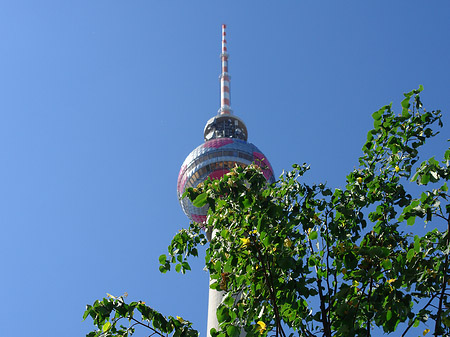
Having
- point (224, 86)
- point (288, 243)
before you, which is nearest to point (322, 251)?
point (288, 243)

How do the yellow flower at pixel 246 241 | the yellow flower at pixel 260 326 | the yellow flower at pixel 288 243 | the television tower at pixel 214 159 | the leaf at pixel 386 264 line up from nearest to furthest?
the yellow flower at pixel 260 326 → the leaf at pixel 386 264 → the yellow flower at pixel 246 241 → the yellow flower at pixel 288 243 → the television tower at pixel 214 159

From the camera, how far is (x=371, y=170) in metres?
7.14

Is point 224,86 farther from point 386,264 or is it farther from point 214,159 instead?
point 386,264

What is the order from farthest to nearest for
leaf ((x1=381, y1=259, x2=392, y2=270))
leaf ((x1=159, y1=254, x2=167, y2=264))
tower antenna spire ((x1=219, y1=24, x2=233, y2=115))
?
tower antenna spire ((x1=219, y1=24, x2=233, y2=115)) → leaf ((x1=159, y1=254, x2=167, y2=264)) → leaf ((x1=381, y1=259, x2=392, y2=270))

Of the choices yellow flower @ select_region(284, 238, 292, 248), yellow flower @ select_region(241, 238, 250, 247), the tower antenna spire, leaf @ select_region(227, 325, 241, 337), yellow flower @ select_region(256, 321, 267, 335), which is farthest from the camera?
the tower antenna spire

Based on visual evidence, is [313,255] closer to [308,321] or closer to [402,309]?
[308,321]

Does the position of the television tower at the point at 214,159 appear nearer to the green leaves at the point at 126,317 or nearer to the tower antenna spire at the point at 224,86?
the tower antenna spire at the point at 224,86

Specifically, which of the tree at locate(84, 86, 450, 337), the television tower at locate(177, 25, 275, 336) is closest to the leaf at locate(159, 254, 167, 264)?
the tree at locate(84, 86, 450, 337)

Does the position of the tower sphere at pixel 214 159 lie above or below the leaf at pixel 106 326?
above

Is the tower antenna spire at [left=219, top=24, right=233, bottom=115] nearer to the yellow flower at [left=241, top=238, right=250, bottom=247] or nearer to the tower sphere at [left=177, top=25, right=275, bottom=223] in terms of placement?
the tower sphere at [left=177, top=25, right=275, bottom=223]

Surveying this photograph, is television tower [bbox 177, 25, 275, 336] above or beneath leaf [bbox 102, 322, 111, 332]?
above

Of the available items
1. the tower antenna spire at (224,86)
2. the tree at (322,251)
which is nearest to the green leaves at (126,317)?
the tree at (322,251)

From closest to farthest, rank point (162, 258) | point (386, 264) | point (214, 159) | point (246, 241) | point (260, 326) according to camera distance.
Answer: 1. point (260, 326)
2. point (386, 264)
3. point (246, 241)
4. point (162, 258)
5. point (214, 159)

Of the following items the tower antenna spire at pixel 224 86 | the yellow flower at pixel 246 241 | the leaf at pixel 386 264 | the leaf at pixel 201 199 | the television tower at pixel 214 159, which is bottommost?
the leaf at pixel 386 264
